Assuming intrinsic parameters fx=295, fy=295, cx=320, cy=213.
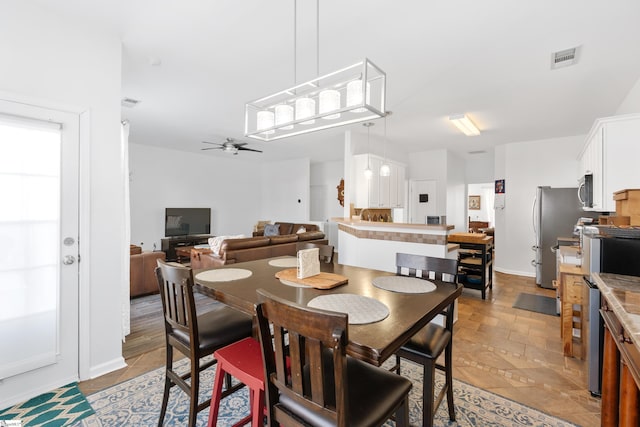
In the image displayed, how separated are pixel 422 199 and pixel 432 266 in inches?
205

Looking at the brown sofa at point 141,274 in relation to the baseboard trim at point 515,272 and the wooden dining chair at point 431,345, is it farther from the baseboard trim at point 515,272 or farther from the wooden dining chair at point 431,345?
the baseboard trim at point 515,272

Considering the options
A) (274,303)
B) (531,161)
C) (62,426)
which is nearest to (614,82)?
(531,161)

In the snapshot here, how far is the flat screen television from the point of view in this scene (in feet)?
23.3

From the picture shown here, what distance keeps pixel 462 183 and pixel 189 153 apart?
7.11 meters

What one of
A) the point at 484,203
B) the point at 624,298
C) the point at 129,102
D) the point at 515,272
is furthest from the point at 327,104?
the point at 484,203

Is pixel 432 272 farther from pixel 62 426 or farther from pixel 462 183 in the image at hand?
pixel 462 183

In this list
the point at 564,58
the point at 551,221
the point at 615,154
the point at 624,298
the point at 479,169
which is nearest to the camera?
the point at 624,298

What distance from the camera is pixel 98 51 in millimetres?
2285

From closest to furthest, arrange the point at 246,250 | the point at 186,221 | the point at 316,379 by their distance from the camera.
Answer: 1. the point at 316,379
2. the point at 246,250
3. the point at 186,221

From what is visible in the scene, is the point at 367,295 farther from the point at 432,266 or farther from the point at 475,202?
the point at 475,202

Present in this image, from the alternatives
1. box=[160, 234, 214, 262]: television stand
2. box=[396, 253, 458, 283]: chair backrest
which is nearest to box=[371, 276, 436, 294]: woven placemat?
box=[396, 253, 458, 283]: chair backrest

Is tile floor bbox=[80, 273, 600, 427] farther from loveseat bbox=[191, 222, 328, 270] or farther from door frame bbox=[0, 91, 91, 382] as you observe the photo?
loveseat bbox=[191, 222, 328, 270]

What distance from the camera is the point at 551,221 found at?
4723mm

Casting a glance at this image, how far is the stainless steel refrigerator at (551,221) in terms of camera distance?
4.62 metres
